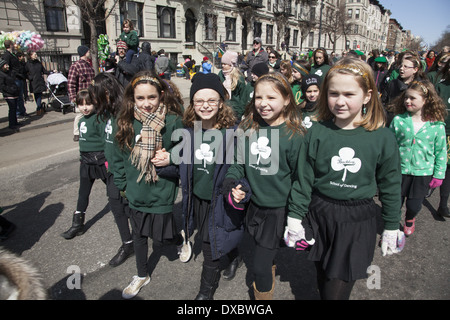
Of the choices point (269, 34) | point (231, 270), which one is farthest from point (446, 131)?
point (269, 34)

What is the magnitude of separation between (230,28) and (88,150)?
30.7m

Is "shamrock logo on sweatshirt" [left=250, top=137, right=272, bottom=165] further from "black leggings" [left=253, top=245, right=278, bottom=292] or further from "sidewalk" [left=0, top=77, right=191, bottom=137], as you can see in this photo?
"sidewalk" [left=0, top=77, right=191, bottom=137]

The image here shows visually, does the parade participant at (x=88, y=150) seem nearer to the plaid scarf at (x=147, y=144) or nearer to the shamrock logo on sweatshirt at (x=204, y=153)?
the plaid scarf at (x=147, y=144)

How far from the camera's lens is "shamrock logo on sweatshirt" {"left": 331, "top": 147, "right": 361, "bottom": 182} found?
1.82 metres

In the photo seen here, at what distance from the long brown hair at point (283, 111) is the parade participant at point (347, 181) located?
0.75 feet

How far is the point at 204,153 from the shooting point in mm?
2383

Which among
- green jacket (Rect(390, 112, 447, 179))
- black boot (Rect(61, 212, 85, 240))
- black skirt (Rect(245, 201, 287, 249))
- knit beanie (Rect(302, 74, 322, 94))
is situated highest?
knit beanie (Rect(302, 74, 322, 94))

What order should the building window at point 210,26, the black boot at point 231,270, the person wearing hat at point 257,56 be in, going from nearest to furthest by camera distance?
the black boot at point 231,270 < the person wearing hat at point 257,56 < the building window at point 210,26

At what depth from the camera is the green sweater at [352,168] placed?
71.0 inches

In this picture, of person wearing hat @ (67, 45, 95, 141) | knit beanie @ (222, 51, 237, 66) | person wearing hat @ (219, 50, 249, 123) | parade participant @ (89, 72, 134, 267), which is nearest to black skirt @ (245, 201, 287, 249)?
parade participant @ (89, 72, 134, 267)

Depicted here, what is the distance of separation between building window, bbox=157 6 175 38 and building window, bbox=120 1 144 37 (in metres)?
1.74

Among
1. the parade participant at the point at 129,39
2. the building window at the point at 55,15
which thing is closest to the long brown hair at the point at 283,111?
the parade participant at the point at 129,39

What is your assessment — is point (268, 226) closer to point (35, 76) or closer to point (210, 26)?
point (35, 76)

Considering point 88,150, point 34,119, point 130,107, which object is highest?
point 130,107
